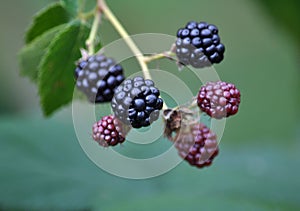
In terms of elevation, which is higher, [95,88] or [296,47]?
[296,47]

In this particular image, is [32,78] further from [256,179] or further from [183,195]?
[256,179]

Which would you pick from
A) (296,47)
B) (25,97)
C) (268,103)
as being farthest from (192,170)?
(25,97)

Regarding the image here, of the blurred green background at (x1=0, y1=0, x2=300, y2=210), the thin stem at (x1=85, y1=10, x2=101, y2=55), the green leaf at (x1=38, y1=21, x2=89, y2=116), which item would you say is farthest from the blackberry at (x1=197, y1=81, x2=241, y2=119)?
the blurred green background at (x1=0, y1=0, x2=300, y2=210)

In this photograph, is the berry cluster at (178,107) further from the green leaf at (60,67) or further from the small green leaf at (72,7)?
the small green leaf at (72,7)

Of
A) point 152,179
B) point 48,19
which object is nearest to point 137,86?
point 48,19

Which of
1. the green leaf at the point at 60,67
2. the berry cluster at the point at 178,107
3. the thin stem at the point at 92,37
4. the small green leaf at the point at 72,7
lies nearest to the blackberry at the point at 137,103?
the berry cluster at the point at 178,107

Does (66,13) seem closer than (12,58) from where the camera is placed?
Yes

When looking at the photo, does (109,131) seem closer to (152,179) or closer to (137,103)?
(137,103)
